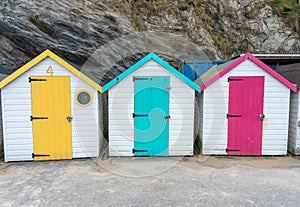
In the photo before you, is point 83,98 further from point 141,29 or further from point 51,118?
point 141,29

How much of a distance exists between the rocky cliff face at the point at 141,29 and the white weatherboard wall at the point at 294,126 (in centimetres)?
552

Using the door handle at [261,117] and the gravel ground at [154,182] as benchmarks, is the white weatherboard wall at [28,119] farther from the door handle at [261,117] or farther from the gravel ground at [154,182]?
the door handle at [261,117]

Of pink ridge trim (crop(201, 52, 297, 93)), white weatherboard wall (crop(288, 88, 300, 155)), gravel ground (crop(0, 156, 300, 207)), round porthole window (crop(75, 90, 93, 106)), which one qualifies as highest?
pink ridge trim (crop(201, 52, 297, 93))

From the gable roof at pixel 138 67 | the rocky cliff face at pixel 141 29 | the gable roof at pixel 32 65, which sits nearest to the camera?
the gable roof at pixel 32 65

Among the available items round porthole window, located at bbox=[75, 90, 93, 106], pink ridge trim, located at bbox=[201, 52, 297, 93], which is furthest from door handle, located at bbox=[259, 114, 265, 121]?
round porthole window, located at bbox=[75, 90, 93, 106]

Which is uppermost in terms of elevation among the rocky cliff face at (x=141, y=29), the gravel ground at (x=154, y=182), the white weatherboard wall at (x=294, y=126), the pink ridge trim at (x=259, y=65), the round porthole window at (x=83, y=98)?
the rocky cliff face at (x=141, y=29)

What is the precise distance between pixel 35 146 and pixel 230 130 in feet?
16.3

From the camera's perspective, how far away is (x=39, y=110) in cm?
502

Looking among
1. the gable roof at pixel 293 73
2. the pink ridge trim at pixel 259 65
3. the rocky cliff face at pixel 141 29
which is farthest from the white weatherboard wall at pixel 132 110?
the rocky cliff face at pixel 141 29

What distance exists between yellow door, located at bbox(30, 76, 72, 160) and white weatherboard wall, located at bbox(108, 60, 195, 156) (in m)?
1.07

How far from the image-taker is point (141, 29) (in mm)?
10133

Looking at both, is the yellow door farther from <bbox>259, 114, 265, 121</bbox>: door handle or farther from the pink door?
<bbox>259, 114, 265, 121</bbox>: door handle

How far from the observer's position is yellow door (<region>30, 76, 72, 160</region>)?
4965mm

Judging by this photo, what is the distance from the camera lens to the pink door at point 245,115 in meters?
5.25
